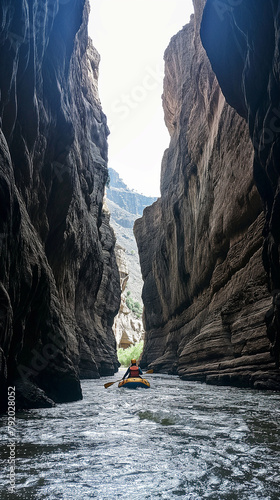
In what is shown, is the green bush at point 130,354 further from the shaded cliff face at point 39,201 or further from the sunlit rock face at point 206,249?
the shaded cliff face at point 39,201

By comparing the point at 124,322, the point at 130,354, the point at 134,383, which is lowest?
the point at 130,354

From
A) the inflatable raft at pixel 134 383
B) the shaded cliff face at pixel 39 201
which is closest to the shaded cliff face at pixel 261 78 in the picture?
the inflatable raft at pixel 134 383

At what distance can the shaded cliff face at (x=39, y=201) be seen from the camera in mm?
7887

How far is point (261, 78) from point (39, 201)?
29.2ft

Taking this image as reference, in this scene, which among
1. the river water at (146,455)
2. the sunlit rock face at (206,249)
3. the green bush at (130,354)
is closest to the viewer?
the river water at (146,455)

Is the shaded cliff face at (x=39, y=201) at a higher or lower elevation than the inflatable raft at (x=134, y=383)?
higher

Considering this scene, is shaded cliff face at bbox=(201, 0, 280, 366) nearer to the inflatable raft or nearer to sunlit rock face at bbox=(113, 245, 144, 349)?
the inflatable raft

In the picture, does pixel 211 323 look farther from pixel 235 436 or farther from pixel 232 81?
pixel 235 436

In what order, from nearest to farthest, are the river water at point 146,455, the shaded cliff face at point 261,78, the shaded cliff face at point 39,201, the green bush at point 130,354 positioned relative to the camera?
the river water at point 146,455 → the shaded cliff face at point 39,201 → the shaded cliff face at point 261,78 → the green bush at point 130,354

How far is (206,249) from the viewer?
2333 centimetres

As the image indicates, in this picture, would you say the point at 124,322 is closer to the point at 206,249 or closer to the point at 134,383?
the point at 206,249

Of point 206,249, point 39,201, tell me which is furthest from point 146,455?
point 206,249

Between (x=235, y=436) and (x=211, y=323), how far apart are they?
45.0 ft

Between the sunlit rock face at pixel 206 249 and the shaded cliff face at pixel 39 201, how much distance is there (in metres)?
6.64
